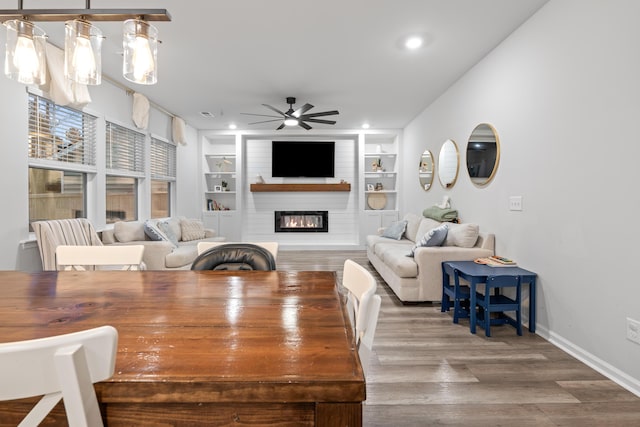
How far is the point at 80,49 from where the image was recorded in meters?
1.33

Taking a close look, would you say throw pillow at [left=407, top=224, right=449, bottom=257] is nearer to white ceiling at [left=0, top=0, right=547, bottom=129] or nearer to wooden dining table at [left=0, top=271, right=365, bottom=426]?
white ceiling at [left=0, top=0, right=547, bottom=129]

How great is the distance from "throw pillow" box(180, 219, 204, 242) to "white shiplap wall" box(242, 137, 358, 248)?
181 cm

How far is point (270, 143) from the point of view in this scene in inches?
293

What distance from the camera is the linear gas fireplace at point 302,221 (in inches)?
294

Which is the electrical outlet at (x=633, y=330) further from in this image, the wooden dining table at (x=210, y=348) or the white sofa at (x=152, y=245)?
the white sofa at (x=152, y=245)

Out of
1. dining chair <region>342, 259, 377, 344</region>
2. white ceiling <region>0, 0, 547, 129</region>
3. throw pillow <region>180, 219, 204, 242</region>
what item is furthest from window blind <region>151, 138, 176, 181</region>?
dining chair <region>342, 259, 377, 344</region>

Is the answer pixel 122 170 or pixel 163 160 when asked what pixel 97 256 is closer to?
pixel 122 170

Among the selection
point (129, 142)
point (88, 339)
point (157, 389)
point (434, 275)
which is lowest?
point (434, 275)

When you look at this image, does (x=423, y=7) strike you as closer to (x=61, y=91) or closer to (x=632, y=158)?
(x=632, y=158)

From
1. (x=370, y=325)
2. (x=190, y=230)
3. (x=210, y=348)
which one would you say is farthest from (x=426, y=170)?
(x=210, y=348)

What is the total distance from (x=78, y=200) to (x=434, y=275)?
4.09 meters

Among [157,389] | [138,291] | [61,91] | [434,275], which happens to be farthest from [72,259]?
[434,275]

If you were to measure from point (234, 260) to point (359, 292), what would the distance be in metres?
0.78

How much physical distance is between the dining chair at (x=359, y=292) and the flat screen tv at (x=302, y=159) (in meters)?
5.96
